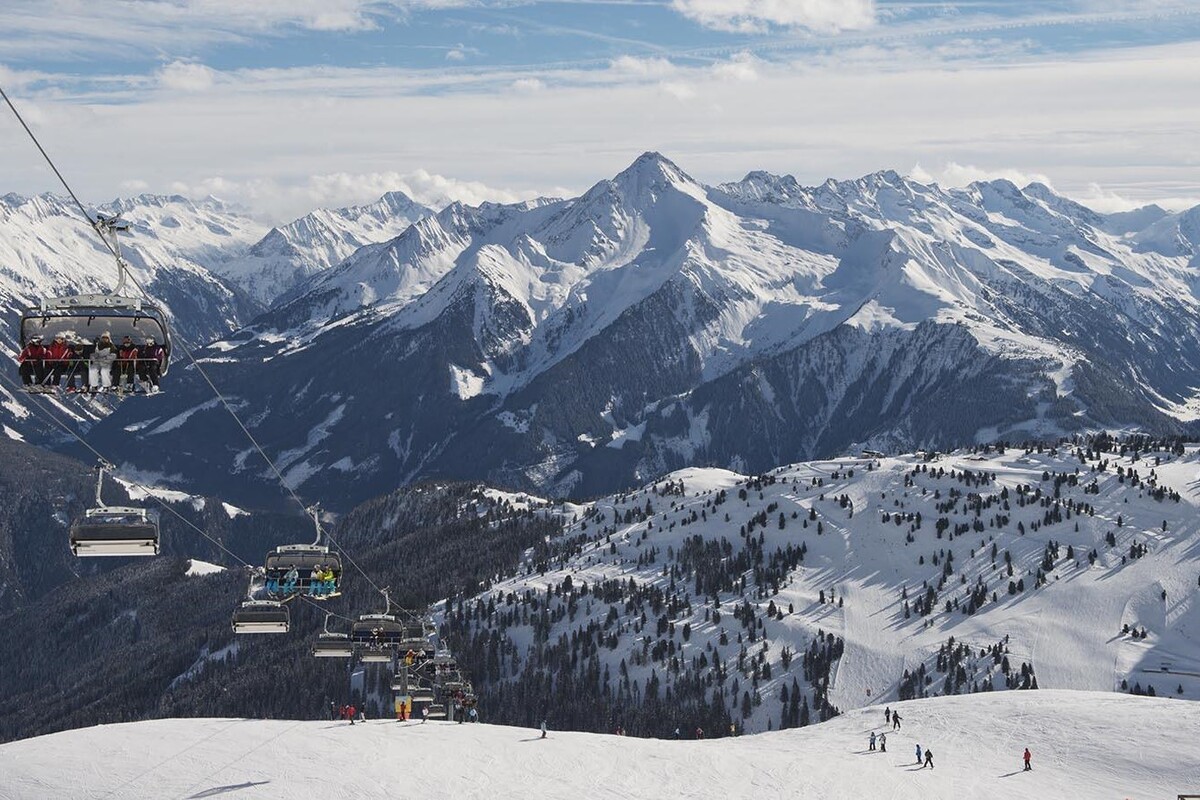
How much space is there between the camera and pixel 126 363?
45.5m

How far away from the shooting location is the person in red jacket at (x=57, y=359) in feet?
147

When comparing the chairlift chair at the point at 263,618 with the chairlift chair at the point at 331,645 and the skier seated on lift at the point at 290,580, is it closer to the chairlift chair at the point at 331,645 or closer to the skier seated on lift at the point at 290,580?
the skier seated on lift at the point at 290,580

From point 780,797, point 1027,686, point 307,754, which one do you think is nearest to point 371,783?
point 307,754

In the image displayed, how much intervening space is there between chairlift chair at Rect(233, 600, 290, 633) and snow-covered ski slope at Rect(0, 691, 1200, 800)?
1090 centimetres

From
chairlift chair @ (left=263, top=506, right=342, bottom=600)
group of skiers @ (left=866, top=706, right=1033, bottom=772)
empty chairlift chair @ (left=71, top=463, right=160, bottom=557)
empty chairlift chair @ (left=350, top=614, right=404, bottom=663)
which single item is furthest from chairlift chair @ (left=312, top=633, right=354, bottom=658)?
group of skiers @ (left=866, top=706, right=1033, bottom=772)

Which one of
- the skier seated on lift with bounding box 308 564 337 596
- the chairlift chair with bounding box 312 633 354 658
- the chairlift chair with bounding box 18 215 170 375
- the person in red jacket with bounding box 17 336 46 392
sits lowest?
the chairlift chair with bounding box 312 633 354 658

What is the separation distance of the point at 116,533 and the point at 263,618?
21.8 metres

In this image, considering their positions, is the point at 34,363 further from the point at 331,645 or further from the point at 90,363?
the point at 331,645

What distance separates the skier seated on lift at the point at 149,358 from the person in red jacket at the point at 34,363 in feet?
9.55

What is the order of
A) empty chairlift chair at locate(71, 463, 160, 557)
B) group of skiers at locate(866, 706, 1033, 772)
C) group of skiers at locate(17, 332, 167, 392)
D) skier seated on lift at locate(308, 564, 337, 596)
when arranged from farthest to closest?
group of skiers at locate(866, 706, 1033, 772)
skier seated on lift at locate(308, 564, 337, 596)
empty chairlift chair at locate(71, 463, 160, 557)
group of skiers at locate(17, 332, 167, 392)

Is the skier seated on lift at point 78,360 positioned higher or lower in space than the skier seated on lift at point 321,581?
higher

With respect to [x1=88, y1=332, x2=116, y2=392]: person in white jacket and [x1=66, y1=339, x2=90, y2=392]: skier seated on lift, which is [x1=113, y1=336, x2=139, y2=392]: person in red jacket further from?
[x1=66, y1=339, x2=90, y2=392]: skier seated on lift

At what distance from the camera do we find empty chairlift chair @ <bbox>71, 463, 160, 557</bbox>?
5516cm

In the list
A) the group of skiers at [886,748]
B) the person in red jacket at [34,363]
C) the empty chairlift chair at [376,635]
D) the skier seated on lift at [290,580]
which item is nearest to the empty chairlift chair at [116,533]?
the person in red jacket at [34,363]
